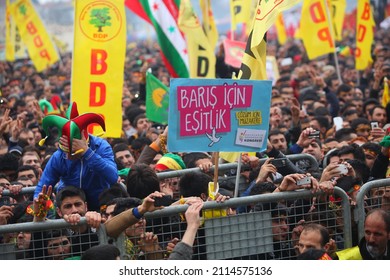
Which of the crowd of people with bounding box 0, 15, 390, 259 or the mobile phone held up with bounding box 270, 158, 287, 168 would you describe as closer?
the crowd of people with bounding box 0, 15, 390, 259

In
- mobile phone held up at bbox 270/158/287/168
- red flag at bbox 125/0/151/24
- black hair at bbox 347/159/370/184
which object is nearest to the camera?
black hair at bbox 347/159/370/184

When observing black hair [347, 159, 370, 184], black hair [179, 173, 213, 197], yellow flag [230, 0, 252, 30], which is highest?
yellow flag [230, 0, 252, 30]

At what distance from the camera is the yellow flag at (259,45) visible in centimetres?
750

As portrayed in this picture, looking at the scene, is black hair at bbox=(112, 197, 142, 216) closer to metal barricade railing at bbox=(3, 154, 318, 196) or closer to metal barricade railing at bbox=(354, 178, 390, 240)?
metal barricade railing at bbox=(354, 178, 390, 240)

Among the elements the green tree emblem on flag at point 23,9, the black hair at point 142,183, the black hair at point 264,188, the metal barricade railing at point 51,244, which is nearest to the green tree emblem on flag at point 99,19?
the black hair at point 142,183

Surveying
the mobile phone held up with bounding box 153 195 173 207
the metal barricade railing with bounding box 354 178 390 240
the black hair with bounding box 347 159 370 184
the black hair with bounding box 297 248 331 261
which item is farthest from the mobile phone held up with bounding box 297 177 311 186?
the black hair with bounding box 347 159 370 184

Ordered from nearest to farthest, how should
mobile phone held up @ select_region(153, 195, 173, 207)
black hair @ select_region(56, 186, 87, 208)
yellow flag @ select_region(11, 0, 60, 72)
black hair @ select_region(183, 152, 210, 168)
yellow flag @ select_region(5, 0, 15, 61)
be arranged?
mobile phone held up @ select_region(153, 195, 173, 207) < black hair @ select_region(56, 186, 87, 208) < black hair @ select_region(183, 152, 210, 168) < yellow flag @ select_region(11, 0, 60, 72) < yellow flag @ select_region(5, 0, 15, 61)

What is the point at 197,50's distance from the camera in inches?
485

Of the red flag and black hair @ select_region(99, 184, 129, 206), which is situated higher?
the red flag

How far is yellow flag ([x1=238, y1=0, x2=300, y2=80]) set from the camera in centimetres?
750

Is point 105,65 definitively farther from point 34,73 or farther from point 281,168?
point 34,73

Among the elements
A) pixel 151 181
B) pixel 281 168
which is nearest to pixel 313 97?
pixel 281 168

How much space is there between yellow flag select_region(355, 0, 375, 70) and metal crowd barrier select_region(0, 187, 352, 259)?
9.79m
